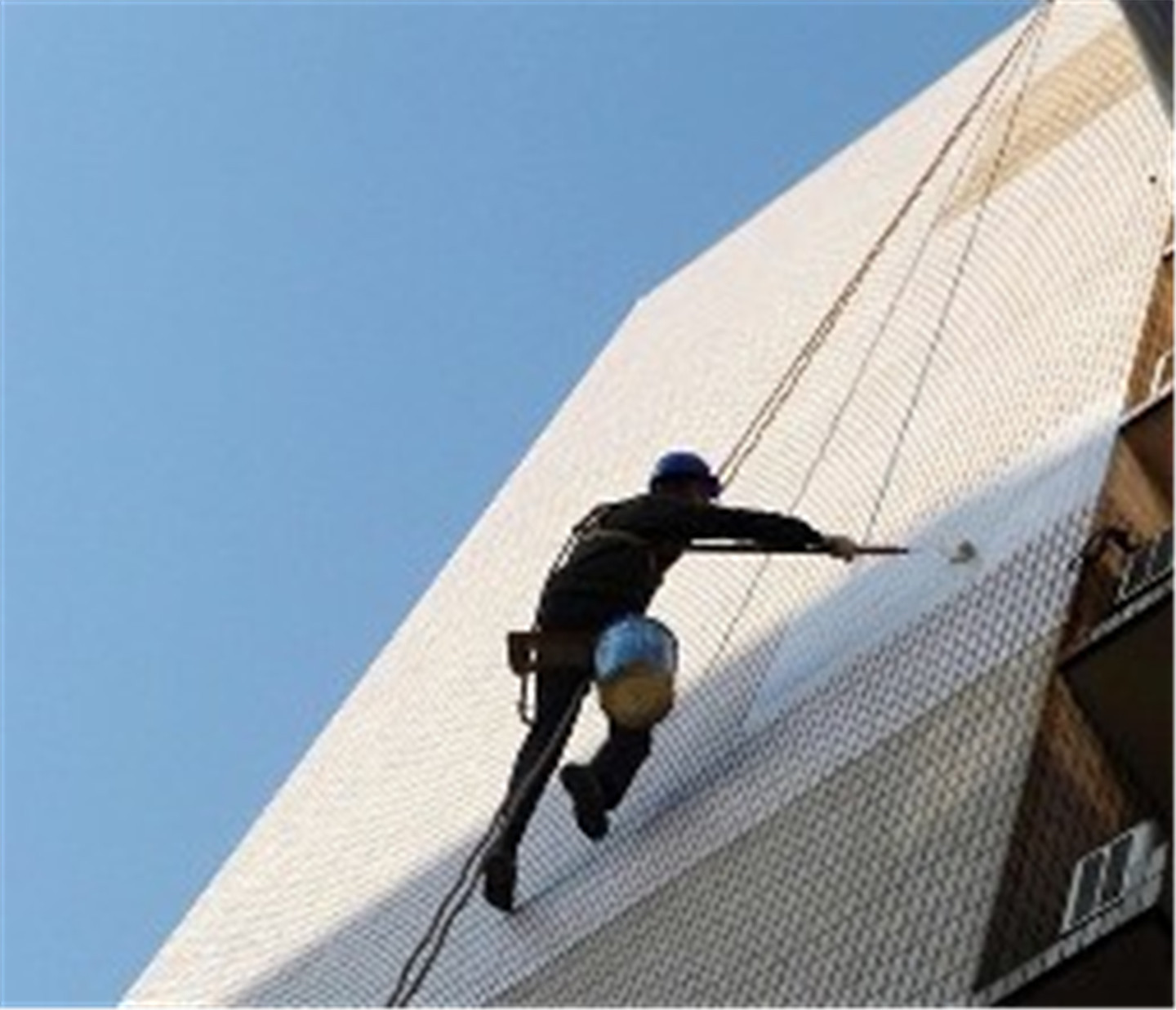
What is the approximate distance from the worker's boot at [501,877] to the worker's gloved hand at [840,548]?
1515mm

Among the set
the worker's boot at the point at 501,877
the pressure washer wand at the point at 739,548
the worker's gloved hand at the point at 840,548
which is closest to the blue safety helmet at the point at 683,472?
the pressure washer wand at the point at 739,548

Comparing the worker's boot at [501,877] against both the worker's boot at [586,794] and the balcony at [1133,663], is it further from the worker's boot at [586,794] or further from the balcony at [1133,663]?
the balcony at [1133,663]

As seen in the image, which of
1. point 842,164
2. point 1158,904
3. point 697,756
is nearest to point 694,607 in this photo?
point 697,756

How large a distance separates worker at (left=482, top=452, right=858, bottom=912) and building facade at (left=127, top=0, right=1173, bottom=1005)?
0.24 metres

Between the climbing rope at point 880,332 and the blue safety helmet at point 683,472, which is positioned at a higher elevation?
the blue safety helmet at point 683,472

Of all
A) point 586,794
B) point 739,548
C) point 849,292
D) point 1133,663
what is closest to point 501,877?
point 586,794

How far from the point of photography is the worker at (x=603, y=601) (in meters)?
10.3

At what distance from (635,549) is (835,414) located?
3.15 metres

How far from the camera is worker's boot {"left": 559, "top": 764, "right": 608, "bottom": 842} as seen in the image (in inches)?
411

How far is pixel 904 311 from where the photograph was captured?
45.7 ft

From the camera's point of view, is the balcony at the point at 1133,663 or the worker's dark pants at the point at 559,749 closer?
the balcony at the point at 1133,663

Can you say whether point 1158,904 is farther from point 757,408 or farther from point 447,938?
point 757,408

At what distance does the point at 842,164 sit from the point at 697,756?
8.31 meters

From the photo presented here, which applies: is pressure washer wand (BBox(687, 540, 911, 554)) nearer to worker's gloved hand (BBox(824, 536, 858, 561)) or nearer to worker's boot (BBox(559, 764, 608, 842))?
worker's gloved hand (BBox(824, 536, 858, 561))
